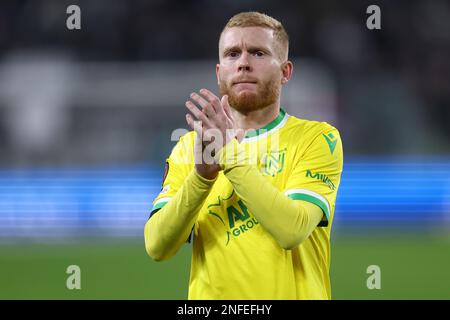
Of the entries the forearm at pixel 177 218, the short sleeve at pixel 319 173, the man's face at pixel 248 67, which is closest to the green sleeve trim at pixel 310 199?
the short sleeve at pixel 319 173

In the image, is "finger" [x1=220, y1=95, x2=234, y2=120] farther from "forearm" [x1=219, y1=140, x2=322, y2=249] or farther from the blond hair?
the blond hair

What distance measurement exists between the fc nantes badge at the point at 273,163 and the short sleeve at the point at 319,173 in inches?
2.5

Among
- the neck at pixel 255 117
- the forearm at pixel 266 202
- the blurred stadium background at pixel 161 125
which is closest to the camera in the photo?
the forearm at pixel 266 202

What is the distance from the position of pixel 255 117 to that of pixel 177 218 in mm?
644

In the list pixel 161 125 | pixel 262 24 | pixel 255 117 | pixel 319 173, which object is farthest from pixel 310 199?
pixel 161 125

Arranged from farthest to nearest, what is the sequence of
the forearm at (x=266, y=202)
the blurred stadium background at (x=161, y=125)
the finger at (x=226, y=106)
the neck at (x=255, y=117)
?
the blurred stadium background at (x=161, y=125) < the neck at (x=255, y=117) < the finger at (x=226, y=106) < the forearm at (x=266, y=202)

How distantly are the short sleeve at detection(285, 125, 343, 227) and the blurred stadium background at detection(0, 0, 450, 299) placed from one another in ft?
16.4

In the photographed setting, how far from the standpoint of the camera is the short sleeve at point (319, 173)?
3.16 meters

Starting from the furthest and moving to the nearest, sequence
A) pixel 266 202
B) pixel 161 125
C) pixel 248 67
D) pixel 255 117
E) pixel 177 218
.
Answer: pixel 161 125, pixel 255 117, pixel 248 67, pixel 177 218, pixel 266 202

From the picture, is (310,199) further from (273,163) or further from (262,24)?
(262,24)

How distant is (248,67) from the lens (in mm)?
3234

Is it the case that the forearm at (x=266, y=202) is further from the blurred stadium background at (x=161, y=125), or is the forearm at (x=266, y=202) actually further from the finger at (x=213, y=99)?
the blurred stadium background at (x=161, y=125)

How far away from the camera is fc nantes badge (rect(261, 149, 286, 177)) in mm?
3291

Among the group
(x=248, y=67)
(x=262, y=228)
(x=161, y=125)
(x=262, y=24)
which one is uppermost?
(x=161, y=125)
